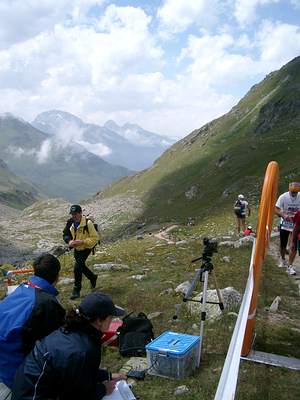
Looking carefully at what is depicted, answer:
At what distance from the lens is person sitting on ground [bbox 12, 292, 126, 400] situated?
17.9 feet

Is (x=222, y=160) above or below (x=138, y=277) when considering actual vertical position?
above

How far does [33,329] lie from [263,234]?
14.4ft

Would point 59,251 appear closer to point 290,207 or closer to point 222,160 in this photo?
point 290,207

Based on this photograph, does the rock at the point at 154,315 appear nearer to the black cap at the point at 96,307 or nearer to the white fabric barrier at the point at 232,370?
the white fabric barrier at the point at 232,370

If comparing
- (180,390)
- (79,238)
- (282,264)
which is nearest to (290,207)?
(282,264)

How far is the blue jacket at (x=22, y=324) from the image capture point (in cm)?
623

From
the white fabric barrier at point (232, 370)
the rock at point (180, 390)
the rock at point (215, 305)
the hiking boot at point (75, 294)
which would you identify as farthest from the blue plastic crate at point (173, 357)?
the hiking boot at point (75, 294)

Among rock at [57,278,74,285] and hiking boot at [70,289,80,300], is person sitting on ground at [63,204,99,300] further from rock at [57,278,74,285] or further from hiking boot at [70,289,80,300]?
rock at [57,278,74,285]

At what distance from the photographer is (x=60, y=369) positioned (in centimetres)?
544

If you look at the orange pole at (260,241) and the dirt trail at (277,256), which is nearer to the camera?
the orange pole at (260,241)

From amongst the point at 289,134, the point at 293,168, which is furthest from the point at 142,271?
the point at 289,134

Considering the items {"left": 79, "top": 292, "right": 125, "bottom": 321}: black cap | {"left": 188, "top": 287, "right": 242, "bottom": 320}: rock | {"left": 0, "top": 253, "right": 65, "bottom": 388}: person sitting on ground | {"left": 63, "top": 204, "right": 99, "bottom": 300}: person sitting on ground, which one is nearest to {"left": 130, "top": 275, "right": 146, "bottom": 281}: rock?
{"left": 63, "top": 204, "right": 99, "bottom": 300}: person sitting on ground

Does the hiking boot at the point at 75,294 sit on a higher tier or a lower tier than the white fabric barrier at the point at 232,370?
lower

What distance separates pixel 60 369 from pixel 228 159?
4418 inches
